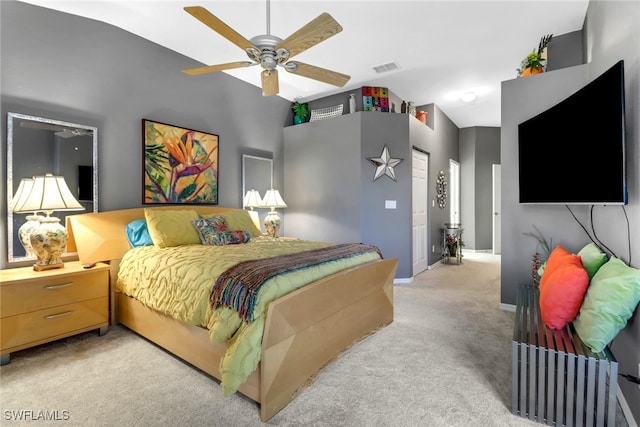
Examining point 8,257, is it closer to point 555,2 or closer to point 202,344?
point 202,344

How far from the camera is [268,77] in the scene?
2432mm

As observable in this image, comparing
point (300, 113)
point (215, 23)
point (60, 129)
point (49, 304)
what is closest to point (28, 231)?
point (49, 304)

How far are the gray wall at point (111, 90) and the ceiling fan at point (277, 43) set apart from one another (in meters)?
1.23

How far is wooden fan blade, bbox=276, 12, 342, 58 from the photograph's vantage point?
185cm

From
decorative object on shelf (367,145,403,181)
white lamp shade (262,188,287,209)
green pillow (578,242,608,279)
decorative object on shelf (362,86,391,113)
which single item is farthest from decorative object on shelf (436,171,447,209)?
green pillow (578,242,608,279)

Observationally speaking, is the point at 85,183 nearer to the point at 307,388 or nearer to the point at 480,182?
the point at 307,388

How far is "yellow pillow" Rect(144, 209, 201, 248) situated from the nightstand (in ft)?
1.55

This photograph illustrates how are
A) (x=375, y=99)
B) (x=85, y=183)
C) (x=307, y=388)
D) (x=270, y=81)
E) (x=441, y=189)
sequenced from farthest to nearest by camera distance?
(x=441, y=189) < (x=375, y=99) < (x=85, y=183) < (x=270, y=81) < (x=307, y=388)

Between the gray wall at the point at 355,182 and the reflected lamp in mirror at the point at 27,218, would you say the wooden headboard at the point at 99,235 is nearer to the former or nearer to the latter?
the reflected lamp in mirror at the point at 27,218

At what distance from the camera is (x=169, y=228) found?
2.88 m

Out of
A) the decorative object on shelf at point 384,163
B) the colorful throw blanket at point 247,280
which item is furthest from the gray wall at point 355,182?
the colorful throw blanket at point 247,280

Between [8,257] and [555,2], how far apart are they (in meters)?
5.06

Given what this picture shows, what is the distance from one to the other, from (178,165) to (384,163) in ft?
8.79

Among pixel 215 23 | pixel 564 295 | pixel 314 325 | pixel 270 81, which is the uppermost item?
pixel 215 23
